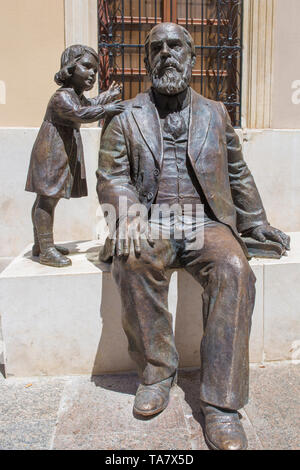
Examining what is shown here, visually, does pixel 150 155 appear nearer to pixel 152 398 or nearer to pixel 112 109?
pixel 112 109

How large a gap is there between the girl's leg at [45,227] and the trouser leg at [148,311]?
740mm

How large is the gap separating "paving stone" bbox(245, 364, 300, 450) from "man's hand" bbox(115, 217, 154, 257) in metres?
1.06

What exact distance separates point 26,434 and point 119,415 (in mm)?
475

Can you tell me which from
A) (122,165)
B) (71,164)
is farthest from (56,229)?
(122,165)

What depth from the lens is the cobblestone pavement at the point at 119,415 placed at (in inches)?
88.7

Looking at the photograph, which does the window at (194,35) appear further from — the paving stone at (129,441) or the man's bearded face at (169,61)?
the paving stone at (129,441)

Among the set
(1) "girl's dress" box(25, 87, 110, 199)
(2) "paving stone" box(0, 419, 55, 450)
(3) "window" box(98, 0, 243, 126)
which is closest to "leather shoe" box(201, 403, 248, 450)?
(2) "paving stone" box(0, 419, 55, 450)

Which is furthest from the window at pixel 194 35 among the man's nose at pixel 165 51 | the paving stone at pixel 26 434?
the paving stone at pixel 26 434

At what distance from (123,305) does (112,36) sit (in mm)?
3887

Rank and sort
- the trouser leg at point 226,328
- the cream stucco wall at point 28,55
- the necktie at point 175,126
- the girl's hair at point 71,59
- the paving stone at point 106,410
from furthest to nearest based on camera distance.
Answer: the cream stucco wall at point 28,55
the girl's hair at point 71,59
the necktie at point 175,126
the paving stone at point 106,410
the trouser leg at point 226,328

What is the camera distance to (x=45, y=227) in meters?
3.20

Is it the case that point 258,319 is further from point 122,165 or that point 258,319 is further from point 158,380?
point 122,165

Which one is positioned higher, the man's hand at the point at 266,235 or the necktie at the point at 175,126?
the necktie at the point at 175,126

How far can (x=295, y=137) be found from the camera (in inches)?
209
